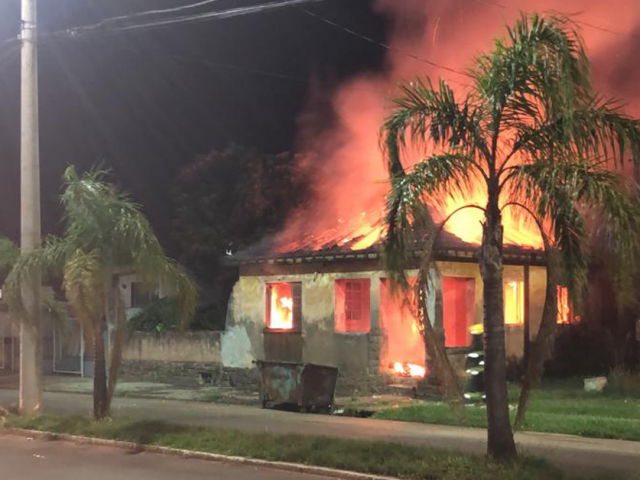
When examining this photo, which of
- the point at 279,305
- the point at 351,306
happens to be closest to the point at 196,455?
the point at 351,306

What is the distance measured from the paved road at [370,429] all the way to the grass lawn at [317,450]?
75cm

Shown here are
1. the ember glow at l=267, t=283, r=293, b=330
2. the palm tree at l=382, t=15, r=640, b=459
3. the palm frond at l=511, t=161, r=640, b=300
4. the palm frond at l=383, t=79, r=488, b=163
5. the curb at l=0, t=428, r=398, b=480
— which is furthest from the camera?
the ember glow at l=267, t=283, r=293, b=330

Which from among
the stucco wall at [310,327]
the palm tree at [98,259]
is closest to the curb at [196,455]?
the palm tree at [98,259]

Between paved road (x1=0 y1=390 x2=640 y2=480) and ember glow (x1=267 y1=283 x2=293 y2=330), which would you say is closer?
paved road (x1=0 y1=390 x2=640 y2=480)

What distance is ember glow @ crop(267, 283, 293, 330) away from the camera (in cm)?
1939

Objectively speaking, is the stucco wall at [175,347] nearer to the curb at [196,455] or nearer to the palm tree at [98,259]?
the palm tree at [98,259]

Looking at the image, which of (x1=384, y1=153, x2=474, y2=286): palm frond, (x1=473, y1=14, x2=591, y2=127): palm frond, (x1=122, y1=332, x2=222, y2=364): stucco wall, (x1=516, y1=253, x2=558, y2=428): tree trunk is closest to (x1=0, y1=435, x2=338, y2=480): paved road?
(x1=516, y1=253, x2=558, y2=428): tree trunk

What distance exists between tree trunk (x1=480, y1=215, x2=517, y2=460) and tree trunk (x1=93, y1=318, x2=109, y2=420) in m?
6.84

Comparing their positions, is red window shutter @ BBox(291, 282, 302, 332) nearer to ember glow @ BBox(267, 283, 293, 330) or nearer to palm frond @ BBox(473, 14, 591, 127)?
ember glow @ BBox(267, 283, 293, 330)

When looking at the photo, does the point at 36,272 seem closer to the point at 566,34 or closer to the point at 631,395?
the point at 566,34

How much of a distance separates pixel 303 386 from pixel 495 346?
6595 millimetres

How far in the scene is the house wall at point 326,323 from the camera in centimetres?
1695

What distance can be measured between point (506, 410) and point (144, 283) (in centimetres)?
651

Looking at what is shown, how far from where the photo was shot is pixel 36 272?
12406 mm
